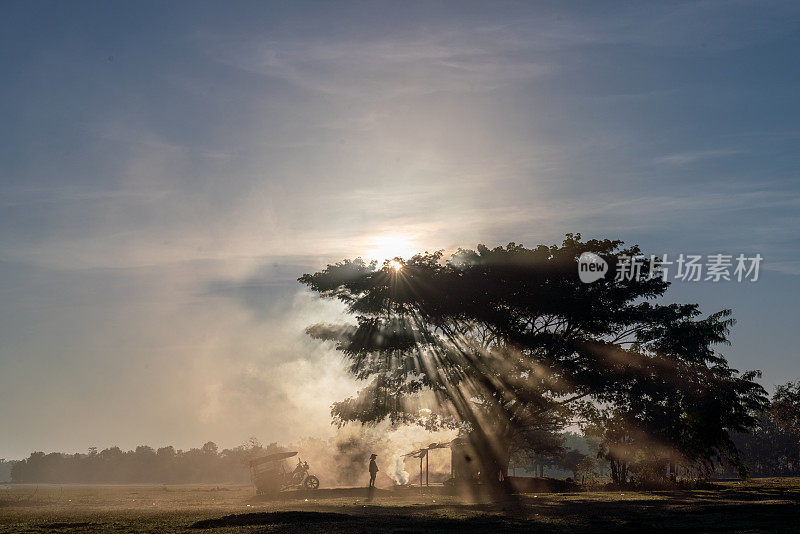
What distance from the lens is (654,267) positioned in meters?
37.1

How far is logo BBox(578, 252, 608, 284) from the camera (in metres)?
35.6

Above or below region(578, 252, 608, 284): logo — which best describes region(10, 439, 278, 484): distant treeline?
below

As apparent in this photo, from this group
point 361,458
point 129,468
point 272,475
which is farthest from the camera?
point 129,468

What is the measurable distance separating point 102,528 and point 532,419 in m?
30.0

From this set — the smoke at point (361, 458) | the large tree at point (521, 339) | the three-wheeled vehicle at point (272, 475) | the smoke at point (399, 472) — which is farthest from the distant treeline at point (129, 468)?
the large tree at point (521, 339)

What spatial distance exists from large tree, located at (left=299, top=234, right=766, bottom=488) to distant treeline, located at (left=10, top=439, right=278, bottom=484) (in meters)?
112

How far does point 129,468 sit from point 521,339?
440ft

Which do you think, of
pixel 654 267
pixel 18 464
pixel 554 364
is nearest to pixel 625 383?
pixel 554 364

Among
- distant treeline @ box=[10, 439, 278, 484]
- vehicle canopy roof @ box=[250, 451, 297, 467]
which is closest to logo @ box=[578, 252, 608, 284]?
vehicle canopy roof @ box=[250, 451, 297, 467]

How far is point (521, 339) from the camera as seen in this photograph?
3572 cm

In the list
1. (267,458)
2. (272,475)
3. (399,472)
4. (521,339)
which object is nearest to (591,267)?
(521,339)

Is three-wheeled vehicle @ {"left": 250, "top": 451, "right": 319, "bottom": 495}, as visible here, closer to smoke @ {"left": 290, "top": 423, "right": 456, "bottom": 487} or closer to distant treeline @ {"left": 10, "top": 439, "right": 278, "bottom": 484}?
smoke @ {"left": 290, "top": 423, "right": 456, "bottom": 487}

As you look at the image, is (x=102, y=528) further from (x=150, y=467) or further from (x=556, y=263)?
(x=150, y=467)

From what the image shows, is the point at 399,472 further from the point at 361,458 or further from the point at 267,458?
the point at 267,458
